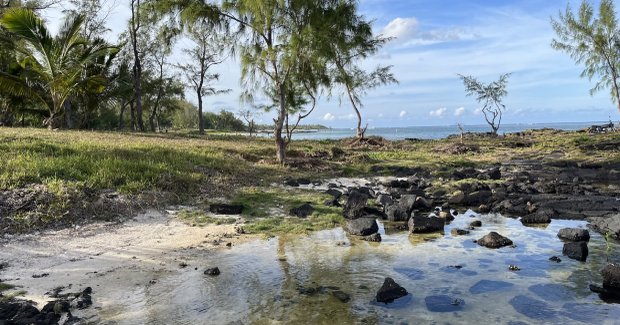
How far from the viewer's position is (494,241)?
31.7ft

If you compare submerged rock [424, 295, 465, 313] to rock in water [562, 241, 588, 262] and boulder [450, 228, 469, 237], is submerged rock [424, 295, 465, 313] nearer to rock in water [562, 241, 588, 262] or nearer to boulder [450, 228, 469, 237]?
rock in water [562, 241, 588, 262]

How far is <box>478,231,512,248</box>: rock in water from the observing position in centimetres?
964

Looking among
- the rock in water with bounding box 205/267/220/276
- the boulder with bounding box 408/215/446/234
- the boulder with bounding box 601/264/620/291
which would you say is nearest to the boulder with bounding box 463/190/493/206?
the boulder with bounding box 408/215/446/234

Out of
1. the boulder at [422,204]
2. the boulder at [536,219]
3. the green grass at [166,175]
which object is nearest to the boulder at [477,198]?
the boulder at [422,204]

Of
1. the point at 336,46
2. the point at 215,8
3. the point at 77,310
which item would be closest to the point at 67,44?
the point at 215,8

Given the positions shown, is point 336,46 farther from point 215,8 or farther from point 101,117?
point 101,117

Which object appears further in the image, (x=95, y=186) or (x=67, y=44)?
(x=67, y=44)

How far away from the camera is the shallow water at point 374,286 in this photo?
6.08 meters

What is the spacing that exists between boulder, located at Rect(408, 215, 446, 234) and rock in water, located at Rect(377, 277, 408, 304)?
4.28m

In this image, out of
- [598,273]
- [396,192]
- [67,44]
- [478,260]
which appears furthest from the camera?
[67,44]

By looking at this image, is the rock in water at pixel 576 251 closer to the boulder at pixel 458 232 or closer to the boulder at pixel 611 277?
the boulder at pixel 611 277

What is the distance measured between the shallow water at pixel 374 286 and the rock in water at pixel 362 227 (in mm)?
541

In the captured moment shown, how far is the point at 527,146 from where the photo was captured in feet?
115

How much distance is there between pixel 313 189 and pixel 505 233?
7.18m
